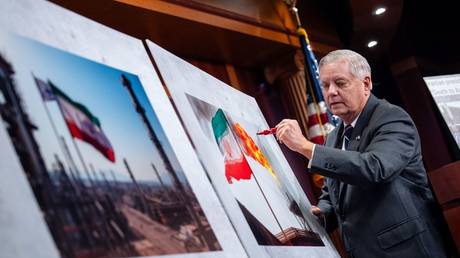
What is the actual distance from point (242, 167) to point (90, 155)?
66 cm

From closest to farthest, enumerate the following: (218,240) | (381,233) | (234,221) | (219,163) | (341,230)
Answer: (218,240), (234,221), (219,163), (381,233), (341,230)

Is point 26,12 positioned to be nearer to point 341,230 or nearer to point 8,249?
point 8,249

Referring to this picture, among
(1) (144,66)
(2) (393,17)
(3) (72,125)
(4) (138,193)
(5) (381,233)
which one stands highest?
(2) (393,17)

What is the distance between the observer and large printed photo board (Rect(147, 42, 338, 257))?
1149 mm

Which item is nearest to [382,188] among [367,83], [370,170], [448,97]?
[370,170]

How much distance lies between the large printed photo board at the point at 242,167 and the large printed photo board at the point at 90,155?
79 mm

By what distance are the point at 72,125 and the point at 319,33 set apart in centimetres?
513

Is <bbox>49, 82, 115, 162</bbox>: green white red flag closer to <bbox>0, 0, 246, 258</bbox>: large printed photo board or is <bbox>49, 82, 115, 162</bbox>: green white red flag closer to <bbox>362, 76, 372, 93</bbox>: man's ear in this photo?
<bbox>0, 0, 246, 258</bbox>: large printed photo board

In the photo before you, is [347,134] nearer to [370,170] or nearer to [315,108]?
[370,170]

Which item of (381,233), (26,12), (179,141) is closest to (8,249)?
(26,12)

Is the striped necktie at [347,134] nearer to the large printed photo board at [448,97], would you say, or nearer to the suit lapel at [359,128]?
the suit lapel at [359,128]

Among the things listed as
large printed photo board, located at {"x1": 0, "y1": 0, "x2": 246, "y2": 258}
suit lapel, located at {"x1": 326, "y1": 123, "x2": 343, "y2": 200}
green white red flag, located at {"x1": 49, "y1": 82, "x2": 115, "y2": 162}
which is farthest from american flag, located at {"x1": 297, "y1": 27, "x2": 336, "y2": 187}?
green white red flag, located at {"x1": 49, "y1": 82, "x2": 115, "y2": 162}

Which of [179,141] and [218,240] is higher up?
[179,141]

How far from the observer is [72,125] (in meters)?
0.78
